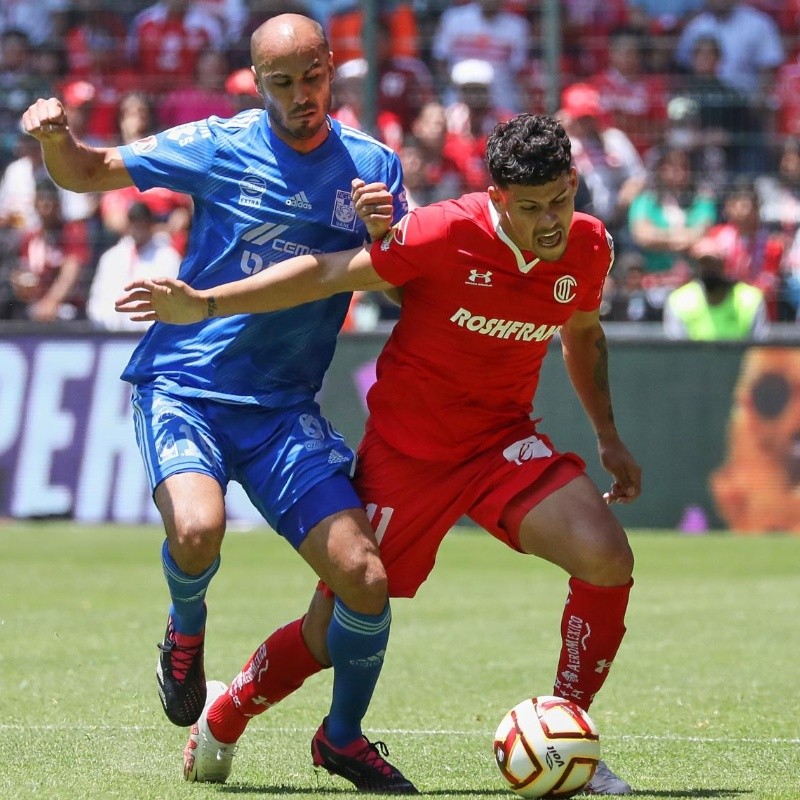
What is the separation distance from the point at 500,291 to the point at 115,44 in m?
12.1

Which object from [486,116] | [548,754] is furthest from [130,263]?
[548,754]

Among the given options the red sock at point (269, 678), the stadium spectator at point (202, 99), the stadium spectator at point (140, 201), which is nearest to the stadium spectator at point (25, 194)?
the stadium spectator at point (140, 201)

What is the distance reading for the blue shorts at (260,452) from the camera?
5.45 metres

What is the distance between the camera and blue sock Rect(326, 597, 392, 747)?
534 cm

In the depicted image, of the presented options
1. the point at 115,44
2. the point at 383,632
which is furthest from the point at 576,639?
the point at 115,44

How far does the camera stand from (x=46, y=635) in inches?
335

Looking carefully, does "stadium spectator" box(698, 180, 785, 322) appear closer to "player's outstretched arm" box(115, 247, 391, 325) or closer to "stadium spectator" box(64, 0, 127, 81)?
"stadium spectator" box(64, 0, 127, 81)

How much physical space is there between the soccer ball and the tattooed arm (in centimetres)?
111

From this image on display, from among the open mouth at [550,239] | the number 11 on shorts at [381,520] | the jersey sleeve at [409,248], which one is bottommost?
the number 11 on shorts at [381,520]

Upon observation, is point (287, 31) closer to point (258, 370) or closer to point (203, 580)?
point (258, 370)

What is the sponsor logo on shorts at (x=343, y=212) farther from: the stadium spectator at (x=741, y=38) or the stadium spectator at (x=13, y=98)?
the stadium spectator at (x=13, y=98)

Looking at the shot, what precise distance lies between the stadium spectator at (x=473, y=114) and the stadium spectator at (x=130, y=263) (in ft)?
9.42

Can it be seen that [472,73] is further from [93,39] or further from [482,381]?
[482,381]

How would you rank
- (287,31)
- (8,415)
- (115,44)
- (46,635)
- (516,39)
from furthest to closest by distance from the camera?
1. (115,44)
2. (516,39)
3. (8,415)
4. (46,635)
5. (287,31)
